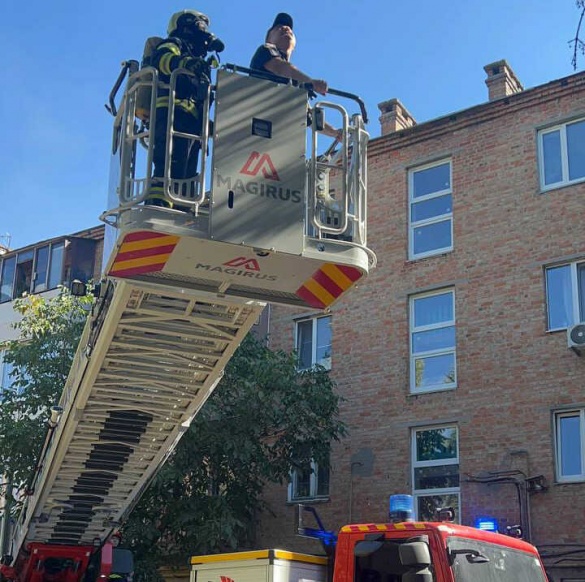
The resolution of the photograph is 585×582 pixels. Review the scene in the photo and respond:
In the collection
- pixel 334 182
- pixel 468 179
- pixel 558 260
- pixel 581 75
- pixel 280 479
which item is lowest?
pixel 280 479

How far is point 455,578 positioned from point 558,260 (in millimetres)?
9373

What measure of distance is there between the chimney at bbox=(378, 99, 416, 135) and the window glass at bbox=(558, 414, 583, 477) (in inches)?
282

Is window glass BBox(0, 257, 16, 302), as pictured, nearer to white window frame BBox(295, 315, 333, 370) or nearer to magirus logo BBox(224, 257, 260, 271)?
white window frame BBox(295, 315, 333, 370)

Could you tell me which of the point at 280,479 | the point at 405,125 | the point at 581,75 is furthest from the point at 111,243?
the point at 405,125

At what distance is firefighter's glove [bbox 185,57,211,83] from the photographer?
692cm

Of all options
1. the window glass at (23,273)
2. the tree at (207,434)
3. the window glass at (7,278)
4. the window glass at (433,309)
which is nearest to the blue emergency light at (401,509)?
the tree at (207,434)

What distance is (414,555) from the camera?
266 inches

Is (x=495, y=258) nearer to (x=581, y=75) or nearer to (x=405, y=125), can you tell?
(x=581, y=75)

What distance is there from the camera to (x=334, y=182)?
758cm

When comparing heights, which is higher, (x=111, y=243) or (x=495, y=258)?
(x=495, y=258)

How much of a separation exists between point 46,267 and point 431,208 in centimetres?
1011

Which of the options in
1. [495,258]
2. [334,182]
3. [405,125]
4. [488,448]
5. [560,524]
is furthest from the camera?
[405,125]

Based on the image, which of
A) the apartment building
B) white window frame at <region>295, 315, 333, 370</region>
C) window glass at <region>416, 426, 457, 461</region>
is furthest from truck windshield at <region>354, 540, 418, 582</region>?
the apartment building

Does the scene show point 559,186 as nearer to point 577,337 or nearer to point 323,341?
point 577,337
